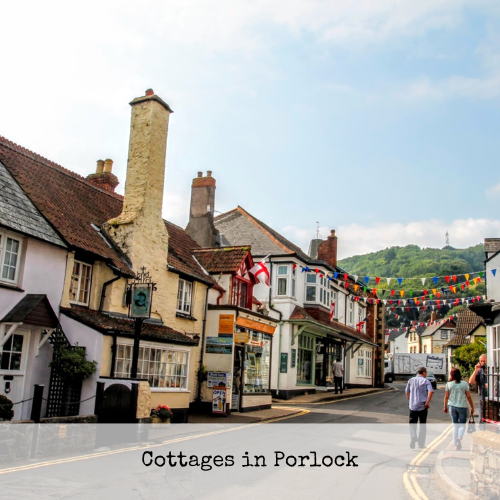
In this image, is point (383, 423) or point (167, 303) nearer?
point (383, 423)

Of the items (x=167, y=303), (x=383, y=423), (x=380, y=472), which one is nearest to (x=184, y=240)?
(x=167, y=303)

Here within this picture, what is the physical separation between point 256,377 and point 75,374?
941cm

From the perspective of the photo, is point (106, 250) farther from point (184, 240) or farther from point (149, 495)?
point (149, 495)

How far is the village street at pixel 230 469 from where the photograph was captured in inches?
302

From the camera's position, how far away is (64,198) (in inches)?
668

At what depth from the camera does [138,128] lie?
1841cm

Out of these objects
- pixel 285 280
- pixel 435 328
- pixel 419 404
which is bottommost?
pixel 419 404

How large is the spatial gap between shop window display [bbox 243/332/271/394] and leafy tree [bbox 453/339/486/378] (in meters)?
20.0

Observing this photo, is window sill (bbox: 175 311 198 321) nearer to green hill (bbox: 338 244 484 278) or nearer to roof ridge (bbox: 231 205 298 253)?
roof ridge (bbox: 231 205 298 253)

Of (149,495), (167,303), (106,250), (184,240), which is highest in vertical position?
(184,240)

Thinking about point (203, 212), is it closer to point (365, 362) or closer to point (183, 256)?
point (183, 256)

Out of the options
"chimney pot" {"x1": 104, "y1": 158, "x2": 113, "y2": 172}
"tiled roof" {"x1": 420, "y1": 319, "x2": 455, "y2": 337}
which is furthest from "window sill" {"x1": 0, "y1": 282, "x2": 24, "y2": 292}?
"tiled roof" {"x1": 420, "y1": 319, "x2": 455, "y2": 337}

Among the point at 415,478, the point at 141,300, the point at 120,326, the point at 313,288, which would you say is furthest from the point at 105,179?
the point at 415,478

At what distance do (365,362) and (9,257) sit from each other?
34.8 meters
